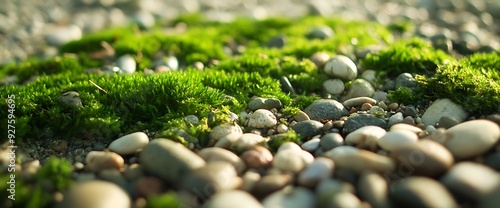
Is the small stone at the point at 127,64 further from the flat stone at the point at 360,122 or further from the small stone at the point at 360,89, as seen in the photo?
the flat stone at the point at 360,122

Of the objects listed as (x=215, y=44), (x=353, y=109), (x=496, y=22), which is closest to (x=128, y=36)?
(x=215, y=44)

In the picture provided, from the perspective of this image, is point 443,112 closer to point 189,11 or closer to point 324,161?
point 324,161

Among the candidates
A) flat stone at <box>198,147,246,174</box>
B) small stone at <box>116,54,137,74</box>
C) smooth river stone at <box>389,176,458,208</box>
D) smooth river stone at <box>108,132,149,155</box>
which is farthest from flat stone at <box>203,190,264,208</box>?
small stone at <box>116,54,137,74</box>

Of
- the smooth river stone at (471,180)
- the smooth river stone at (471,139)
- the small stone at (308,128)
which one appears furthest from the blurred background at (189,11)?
the smooth river stone at (471,180)

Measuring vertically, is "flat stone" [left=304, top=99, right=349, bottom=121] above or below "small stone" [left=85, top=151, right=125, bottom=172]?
below

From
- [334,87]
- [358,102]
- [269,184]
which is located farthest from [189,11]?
[269,184]

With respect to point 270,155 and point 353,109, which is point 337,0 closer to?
point 353,109

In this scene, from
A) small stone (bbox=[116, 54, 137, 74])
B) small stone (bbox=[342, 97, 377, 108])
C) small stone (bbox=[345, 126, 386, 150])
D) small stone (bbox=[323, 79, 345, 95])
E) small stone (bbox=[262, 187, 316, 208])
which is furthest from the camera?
small stone (bbox=[116, 54, 137, 74])

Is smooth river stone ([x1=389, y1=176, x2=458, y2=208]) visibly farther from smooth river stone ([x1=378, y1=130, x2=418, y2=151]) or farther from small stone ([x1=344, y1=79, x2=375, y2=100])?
small stone ([x1=344, y1=79, x2=375, y2=100])
